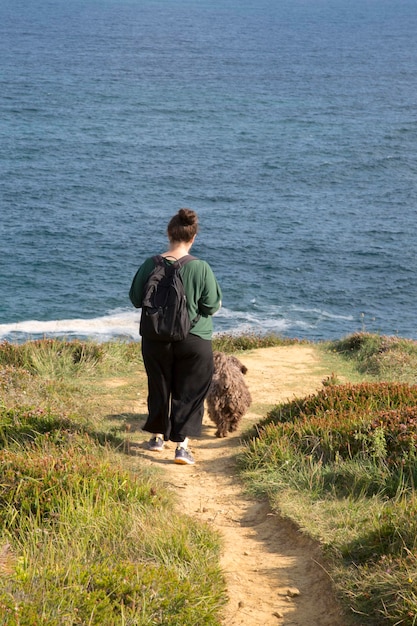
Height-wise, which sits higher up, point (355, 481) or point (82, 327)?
point (355, 481)

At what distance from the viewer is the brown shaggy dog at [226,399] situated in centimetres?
983

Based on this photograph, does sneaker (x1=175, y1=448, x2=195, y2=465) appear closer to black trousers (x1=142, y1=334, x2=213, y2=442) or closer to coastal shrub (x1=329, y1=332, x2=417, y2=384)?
black trousers (x1=142, y1=334, x2=213, y2=442)

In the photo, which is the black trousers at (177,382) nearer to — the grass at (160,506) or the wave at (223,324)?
the grass at (160,506)

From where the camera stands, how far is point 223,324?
3909 cm

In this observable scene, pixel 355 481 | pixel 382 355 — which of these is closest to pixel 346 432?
pixel 355 481

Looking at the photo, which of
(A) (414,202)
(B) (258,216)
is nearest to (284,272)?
(B) (258,216)

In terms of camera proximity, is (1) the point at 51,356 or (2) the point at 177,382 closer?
(2) the point at 177,382

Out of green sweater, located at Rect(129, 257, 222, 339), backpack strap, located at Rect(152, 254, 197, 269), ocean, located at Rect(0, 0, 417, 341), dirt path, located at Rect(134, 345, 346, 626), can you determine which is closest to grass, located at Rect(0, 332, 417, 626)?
dirt path, located at Rect(134, 345, 346, 626)

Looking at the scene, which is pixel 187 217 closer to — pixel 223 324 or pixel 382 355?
pixel 382 355

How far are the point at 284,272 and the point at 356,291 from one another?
4428 millimetres

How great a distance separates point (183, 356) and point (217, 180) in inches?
2379

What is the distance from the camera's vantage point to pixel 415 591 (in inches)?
206

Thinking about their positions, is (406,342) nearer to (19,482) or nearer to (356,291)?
(19,482)

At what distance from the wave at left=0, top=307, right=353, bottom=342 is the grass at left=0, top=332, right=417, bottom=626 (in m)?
26.4
